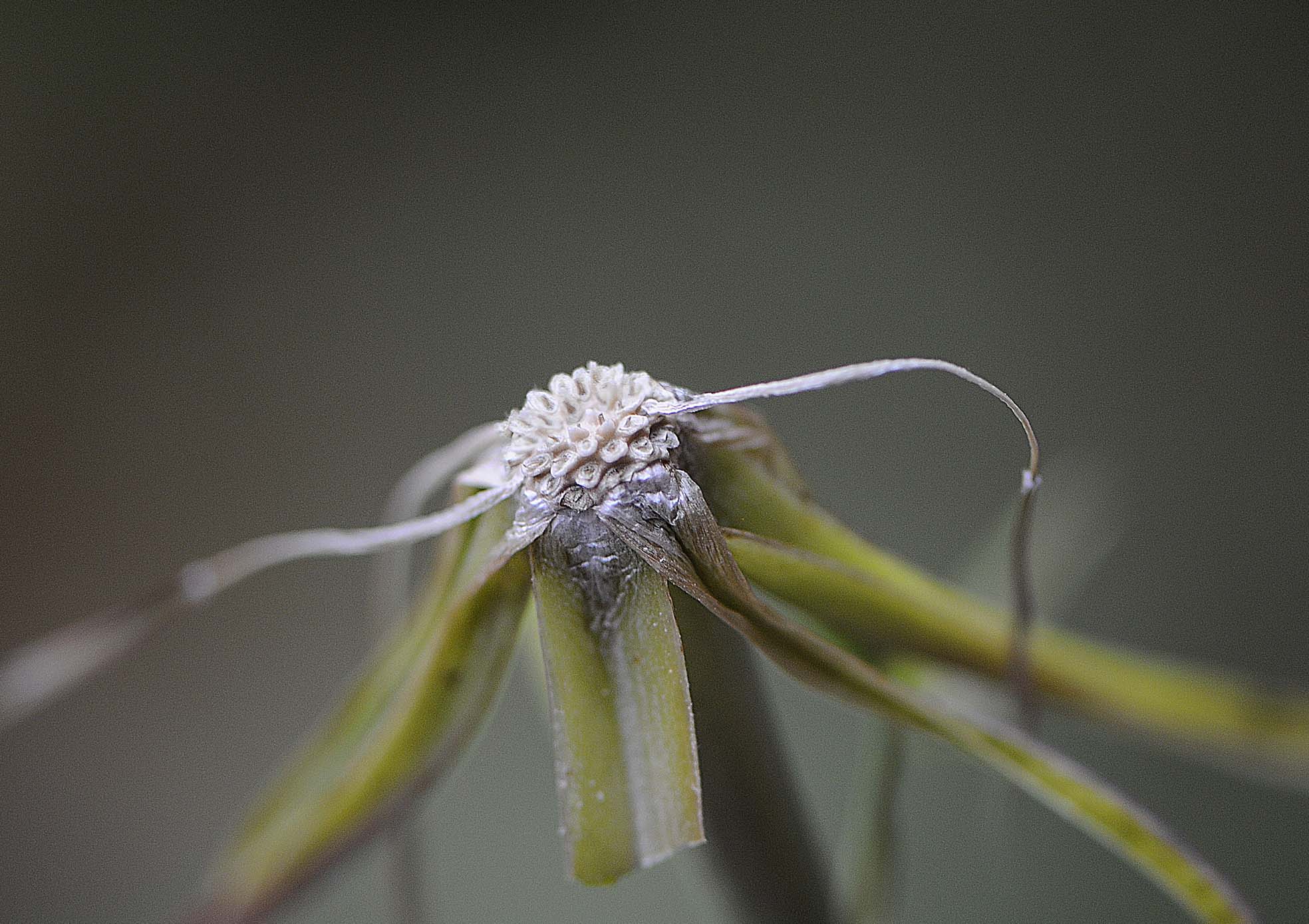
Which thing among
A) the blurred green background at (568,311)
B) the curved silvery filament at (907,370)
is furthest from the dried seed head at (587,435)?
the blurred green background at (568,311)

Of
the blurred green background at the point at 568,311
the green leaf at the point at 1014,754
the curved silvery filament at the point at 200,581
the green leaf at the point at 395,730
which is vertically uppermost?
the blurred green background at the point at 568,311

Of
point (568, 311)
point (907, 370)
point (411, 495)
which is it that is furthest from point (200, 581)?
point (568, 311)

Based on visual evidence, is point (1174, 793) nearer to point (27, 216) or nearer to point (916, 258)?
point (916, 258)

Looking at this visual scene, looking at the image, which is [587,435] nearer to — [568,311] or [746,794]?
[746,794]

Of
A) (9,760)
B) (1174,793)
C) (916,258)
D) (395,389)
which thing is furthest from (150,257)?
(1174,793)

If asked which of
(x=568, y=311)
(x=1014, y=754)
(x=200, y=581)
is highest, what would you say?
(x=568, y=311)

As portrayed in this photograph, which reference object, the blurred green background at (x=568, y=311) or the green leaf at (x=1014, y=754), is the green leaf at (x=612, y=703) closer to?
the green leaf at (x=1014, y=754)

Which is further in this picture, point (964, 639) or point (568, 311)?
point (568, 311)

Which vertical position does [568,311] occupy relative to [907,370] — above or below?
above
